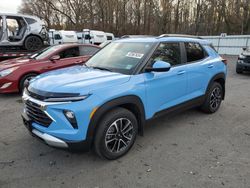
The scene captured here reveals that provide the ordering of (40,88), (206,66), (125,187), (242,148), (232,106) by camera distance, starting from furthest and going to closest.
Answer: (232,106), (206,66), (242,148), (40,88), (125,187)

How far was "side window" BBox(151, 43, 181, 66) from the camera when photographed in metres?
3.65

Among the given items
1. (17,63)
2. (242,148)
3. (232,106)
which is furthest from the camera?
(17,63)

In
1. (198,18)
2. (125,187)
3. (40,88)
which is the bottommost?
(125,187)

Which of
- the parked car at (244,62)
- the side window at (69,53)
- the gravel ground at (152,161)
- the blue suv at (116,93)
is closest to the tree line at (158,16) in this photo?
the parked car at (244,62)

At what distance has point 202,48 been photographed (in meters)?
4.66

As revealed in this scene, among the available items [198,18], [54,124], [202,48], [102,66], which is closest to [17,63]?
[102,66]

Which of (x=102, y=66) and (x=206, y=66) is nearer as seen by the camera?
(x=102, y=66)

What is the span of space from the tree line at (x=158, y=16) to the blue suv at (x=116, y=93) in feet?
93.8

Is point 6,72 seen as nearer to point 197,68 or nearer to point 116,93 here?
point 116,93

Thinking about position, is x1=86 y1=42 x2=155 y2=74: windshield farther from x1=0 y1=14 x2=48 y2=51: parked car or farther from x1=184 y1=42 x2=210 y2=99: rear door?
x1=0 y1=14 x2=48 y2=51: parked car

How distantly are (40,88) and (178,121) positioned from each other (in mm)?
2823

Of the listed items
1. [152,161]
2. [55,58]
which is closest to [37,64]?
[55,58]

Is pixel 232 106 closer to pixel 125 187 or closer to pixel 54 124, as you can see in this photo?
pixel 125 187

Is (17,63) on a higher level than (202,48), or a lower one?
lower
